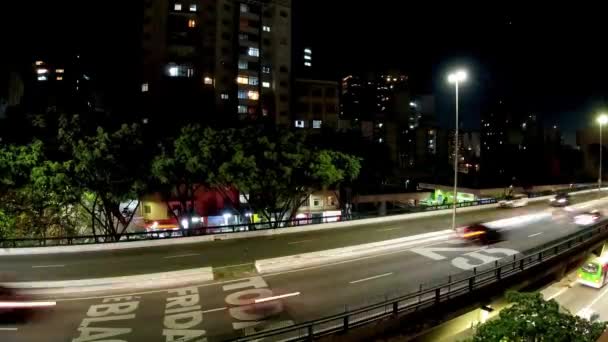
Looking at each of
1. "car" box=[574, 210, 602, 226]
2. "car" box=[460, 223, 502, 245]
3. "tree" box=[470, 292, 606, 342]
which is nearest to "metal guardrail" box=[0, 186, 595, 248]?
"car" box=[460, 223, 502, 245]

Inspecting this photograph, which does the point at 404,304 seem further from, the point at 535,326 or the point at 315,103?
the point at 315,103

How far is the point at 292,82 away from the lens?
7150 centimetres

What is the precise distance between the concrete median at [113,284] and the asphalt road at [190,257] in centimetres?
99

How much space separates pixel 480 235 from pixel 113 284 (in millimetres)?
21026

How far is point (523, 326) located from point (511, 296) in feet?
4.09

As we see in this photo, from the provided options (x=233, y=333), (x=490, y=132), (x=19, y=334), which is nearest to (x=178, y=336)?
(x=233, y=333)

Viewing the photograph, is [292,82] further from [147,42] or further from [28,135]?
[28,135]

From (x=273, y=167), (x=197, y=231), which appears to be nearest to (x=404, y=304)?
(x=273, y=167)

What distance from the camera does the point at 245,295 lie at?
14.4 meters

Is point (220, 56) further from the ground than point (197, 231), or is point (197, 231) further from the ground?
point (220, 56)

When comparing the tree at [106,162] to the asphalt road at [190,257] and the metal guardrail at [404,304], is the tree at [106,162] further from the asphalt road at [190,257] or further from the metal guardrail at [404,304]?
the metal guardrail at [404,304]

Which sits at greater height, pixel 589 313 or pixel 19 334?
pixel 19 334

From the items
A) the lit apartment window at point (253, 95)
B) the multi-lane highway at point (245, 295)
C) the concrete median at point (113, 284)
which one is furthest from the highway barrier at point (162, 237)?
the lit apartment window at point (253, 95)

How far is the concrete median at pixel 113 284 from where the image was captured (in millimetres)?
14781
